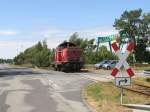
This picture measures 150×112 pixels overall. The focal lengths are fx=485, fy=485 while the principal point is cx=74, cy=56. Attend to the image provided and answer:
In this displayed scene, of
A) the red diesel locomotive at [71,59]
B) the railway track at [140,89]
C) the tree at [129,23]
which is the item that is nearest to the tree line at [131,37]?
the tree at [129,23]

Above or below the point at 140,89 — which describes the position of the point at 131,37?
above

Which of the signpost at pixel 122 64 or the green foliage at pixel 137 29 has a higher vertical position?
the green foliage at pixel 137 29

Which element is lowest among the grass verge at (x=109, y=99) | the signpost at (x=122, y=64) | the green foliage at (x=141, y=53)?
the grass verge at (x=109, y=99)

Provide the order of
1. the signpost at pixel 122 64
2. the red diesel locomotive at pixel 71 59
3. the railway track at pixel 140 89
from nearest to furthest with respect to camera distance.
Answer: the signpost at pixel 122 64
the railway track at pixel 140 89
the red diesel locomotive at pixel 71 59

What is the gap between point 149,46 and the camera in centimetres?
9550

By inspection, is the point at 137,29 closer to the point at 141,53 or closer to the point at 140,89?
the point at 141,53

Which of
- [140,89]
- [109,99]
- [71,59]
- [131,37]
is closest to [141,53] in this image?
[131,37]

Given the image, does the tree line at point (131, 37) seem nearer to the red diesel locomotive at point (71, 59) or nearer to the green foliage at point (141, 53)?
the green foliage at point (141, 53)

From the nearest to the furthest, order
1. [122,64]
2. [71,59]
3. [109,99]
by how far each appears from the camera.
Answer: [122,64] < [109,99] < [71,59]

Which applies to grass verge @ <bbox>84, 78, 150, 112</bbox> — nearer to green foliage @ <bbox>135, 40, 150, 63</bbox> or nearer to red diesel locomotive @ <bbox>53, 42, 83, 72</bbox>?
red diesel locomotive @ <bbox>53, 42, 83, 72</bbox>

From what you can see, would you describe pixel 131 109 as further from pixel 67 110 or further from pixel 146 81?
pixel 146 81

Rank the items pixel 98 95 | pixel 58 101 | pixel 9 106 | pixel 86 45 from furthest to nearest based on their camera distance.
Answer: pixel 86 45, pixel 98 95, pixel 58 101, pixel 9 106

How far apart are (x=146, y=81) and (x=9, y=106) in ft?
57.4

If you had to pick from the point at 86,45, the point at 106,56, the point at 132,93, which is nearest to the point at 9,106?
the point at 132,93
